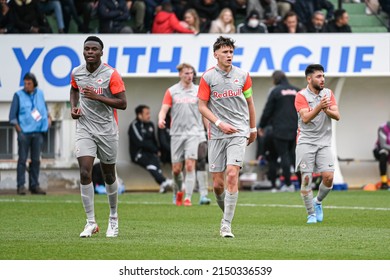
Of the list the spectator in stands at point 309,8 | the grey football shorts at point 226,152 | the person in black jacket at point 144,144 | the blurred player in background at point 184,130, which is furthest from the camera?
the spectator in stands at point 309,8

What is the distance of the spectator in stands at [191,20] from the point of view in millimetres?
26219

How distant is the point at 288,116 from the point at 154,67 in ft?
10.3

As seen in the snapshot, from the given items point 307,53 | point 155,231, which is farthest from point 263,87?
point 155,231

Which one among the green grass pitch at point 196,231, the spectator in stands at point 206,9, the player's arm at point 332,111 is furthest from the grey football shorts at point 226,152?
the spectator in stands at point 206,9

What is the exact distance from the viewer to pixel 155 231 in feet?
49.8

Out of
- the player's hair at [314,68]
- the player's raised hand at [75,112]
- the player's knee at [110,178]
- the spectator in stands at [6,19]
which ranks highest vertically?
the spectator in stands at [6,19]

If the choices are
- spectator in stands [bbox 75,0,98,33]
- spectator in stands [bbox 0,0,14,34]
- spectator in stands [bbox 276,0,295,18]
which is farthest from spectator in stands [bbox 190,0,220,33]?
spectator in stands [bbox 0,0,14,34]

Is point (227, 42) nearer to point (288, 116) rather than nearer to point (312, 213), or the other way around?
point (312, 213)

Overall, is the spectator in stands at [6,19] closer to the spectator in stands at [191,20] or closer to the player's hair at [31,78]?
the player's hair at [31,78]

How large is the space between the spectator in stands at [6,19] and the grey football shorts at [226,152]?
12107 millimetres

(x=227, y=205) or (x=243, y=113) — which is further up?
(x=243, y=113)

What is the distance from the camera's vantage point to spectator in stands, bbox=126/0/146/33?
26891 mm

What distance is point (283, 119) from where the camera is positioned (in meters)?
25.7

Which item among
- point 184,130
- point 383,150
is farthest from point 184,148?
point 383,150
